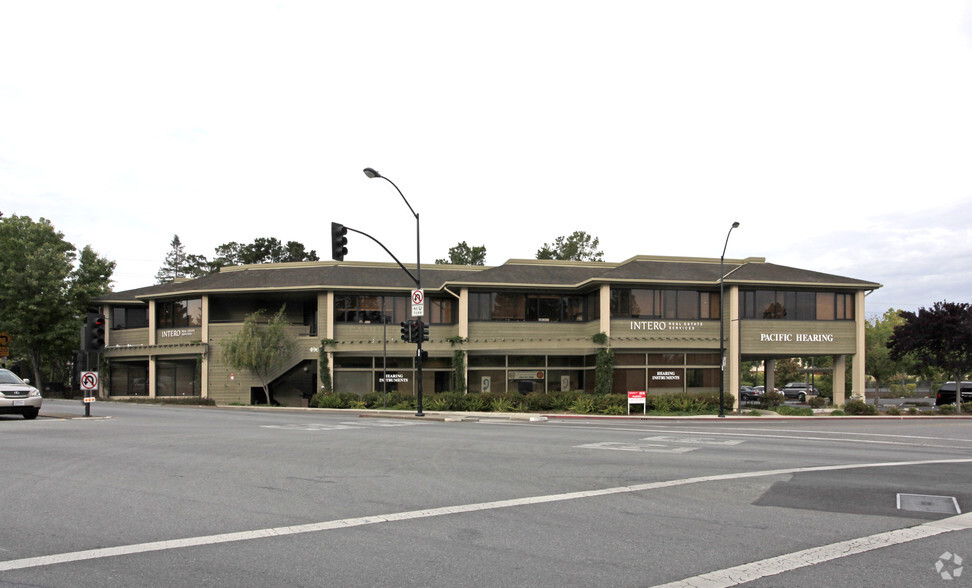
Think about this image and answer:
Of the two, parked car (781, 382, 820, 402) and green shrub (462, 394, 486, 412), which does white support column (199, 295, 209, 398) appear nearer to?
green shrub (462, 394, 486, 412)

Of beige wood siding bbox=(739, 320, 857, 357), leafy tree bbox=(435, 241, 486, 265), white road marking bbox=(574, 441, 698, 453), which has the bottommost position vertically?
white road marking bbox=(574, 441, 698, 453)

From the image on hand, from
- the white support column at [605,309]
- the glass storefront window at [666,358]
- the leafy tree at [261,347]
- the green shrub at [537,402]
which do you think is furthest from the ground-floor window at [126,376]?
the glass storefront window at [666,358]

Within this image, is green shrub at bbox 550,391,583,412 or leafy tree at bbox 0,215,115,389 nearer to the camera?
green shrub at bbox 550,391,583,412

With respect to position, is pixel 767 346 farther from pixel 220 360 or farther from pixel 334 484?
pixel 334 484

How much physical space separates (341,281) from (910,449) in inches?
1251

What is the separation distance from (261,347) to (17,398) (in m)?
18.9

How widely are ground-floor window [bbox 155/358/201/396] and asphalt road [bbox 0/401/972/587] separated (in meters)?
31.7

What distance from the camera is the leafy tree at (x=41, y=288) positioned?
48.8 metres

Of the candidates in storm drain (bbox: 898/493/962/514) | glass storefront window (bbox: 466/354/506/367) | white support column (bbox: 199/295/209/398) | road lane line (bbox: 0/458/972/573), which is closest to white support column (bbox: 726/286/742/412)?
glass storefront window (bbox: 466/354/506/367)

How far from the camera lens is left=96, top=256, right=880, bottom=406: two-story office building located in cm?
3988

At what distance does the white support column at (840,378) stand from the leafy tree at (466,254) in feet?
147

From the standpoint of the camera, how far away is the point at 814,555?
6.66 meters

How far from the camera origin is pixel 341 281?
42.7m

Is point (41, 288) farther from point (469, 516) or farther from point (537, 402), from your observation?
point (469, 516)
